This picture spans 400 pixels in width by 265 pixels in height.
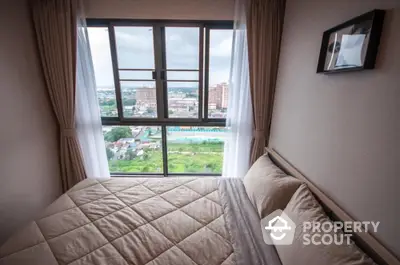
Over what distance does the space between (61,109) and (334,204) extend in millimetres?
2579

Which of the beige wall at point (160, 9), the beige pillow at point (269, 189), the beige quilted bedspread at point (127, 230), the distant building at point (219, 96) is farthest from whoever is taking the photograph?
the distant building at point (219, 96)

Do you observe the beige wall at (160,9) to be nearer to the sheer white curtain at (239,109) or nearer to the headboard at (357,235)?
the sheer white curtain at (239,109)

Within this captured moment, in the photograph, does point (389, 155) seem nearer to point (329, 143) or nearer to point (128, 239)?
point (329, 143)

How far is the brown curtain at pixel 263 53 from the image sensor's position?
77.6 inches

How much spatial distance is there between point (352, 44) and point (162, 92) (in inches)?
72.8

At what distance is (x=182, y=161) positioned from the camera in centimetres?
278

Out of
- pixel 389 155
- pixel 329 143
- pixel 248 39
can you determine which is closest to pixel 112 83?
pixel 248 39

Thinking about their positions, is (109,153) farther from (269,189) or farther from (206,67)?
(269,189)

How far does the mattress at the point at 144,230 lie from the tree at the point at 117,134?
40.9 inches

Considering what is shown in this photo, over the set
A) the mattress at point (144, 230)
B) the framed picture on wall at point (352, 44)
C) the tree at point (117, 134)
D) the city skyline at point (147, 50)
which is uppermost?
the city skyline at point (147, 50)

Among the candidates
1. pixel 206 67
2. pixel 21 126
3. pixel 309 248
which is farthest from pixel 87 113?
pixel 309 248

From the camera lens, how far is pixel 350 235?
3.00ft

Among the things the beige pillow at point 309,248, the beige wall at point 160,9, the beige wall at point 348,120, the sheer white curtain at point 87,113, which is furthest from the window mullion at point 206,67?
the beige pillow at point 309,248

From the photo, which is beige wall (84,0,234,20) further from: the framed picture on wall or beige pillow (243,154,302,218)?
beige pillow (243,154,302,218)
